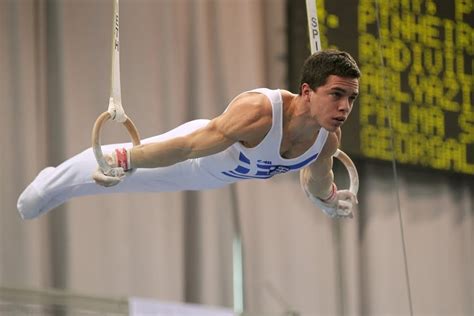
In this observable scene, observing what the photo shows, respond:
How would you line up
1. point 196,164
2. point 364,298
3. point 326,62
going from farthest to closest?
1. point 364,298
2. point 196,164
3. point 326,62

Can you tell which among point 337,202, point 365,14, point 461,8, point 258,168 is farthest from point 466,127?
point 258,168

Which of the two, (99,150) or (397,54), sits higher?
(397,54)

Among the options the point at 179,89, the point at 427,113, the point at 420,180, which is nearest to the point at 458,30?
the point at 427,113

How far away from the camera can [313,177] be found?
12.1ft

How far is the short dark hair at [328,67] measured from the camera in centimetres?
322

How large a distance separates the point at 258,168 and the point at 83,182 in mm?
616

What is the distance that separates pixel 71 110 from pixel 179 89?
613 mm

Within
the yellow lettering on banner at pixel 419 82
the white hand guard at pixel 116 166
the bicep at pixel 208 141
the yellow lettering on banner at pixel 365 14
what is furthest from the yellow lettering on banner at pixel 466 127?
the white hand guard at pixel 116 166

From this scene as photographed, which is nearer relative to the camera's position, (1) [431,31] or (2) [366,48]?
(2) [366,48]

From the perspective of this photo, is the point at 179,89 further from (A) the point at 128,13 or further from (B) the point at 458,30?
(B) the point at 458,30

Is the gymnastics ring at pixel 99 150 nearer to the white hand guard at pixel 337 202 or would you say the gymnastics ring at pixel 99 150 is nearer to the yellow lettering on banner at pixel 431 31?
the white hand guard at pixel 337 202

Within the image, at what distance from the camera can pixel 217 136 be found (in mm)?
3229

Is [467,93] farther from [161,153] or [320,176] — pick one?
[161,153]

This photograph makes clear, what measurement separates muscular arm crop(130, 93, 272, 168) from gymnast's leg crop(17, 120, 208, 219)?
0.68ft
